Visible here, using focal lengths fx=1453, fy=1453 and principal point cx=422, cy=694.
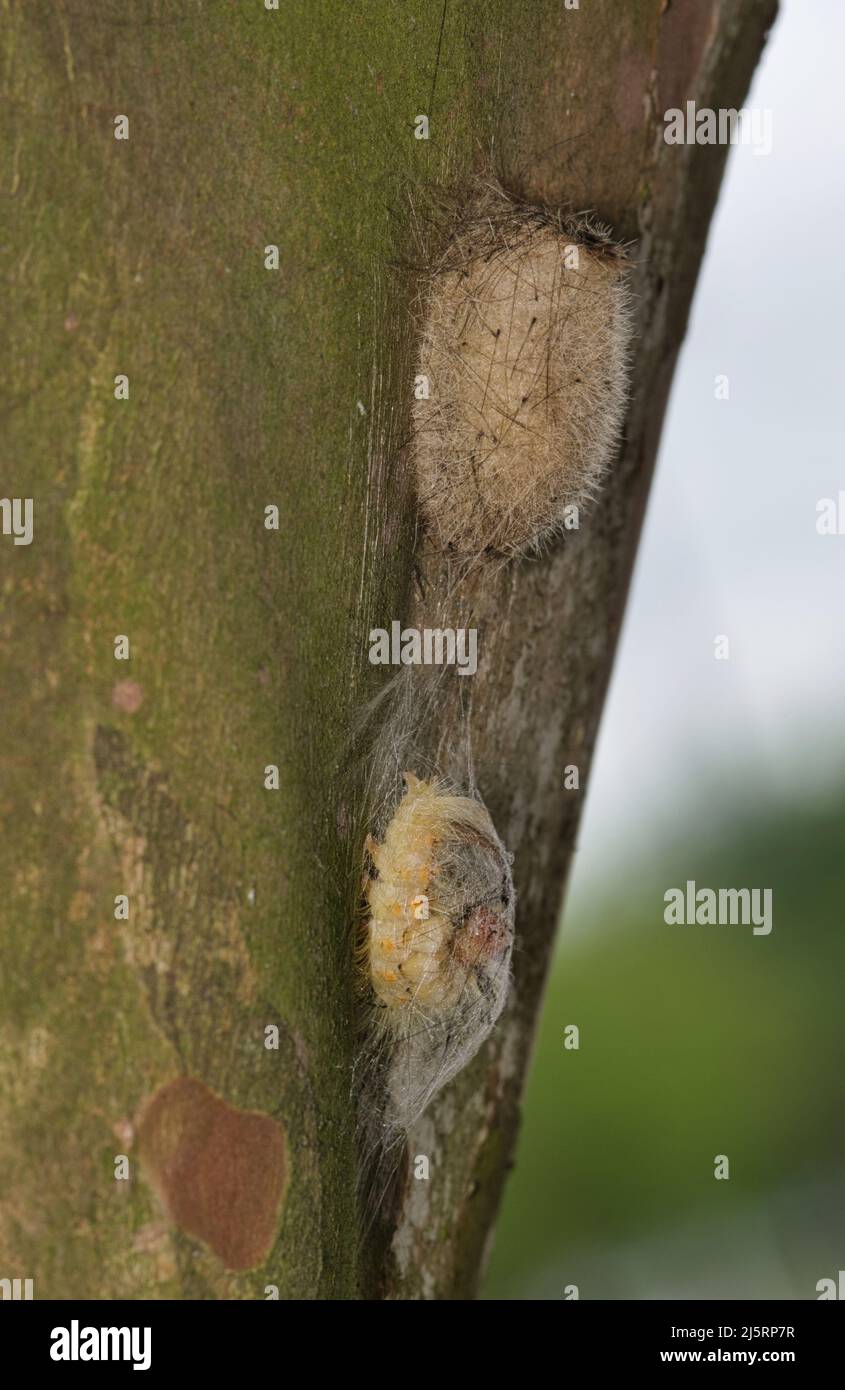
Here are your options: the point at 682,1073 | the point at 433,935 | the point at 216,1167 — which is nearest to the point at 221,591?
the point at 433,935

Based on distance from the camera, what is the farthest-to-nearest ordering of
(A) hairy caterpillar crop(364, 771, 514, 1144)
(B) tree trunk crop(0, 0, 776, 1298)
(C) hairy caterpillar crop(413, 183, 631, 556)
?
1. (C) hairy caterpillar crop(413, 183, 631, 556)
2. (A) hairy caterpillar crop(364, 771, 514, 1144)
3. (B) tree trunk crop(0, 0, 776, 1298)

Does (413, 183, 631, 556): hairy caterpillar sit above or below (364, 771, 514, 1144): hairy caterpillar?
above

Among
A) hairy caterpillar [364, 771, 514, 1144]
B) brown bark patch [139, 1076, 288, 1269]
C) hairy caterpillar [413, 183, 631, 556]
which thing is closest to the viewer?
brown bark patch [139, 1076, 288, 1269]

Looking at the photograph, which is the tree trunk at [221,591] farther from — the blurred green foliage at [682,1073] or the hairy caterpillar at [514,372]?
the blurred green foliage at [682,1073]

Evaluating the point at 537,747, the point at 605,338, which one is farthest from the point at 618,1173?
the point at 605,338

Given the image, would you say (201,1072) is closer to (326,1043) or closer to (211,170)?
(326,1043)

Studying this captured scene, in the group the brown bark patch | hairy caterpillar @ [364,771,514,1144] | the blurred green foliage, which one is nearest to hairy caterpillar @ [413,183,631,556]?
hairy caterpillar @ [364,771,514,1144]

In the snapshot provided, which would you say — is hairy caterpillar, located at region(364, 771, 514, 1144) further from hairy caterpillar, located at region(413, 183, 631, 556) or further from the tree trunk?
hairy caterpillar, located at region(413, 183, 631, 556)
